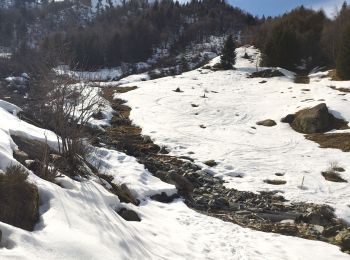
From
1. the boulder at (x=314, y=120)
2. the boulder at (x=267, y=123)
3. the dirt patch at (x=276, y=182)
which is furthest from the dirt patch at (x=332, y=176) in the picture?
the boulder at (x=267, y=123)

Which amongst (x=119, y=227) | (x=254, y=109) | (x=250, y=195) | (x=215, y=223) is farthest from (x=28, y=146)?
(x=254, y=109)

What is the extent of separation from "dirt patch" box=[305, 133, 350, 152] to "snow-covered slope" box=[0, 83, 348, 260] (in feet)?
44.5

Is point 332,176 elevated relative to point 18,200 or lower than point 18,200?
lower

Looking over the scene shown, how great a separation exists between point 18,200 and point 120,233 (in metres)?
1.93

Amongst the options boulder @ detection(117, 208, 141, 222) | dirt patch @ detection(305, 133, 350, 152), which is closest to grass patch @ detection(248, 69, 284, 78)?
dirt patch @ detection(305, 133, 350, 152)

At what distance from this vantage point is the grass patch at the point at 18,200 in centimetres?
620

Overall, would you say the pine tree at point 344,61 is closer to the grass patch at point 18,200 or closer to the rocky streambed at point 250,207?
the rocky streambed at point 250,207

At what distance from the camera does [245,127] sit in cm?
A: 2820

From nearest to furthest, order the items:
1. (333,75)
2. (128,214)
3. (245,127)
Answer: (128,214) < (245,127) < (333,75)

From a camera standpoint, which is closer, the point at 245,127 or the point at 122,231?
the point at 122,231

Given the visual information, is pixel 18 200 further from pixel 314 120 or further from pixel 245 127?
pixel 314 120

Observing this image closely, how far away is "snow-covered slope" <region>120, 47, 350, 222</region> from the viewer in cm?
1759

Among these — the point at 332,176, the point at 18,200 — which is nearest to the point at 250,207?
the point at 332,176

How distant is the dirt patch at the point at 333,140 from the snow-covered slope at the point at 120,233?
44.5 ft
